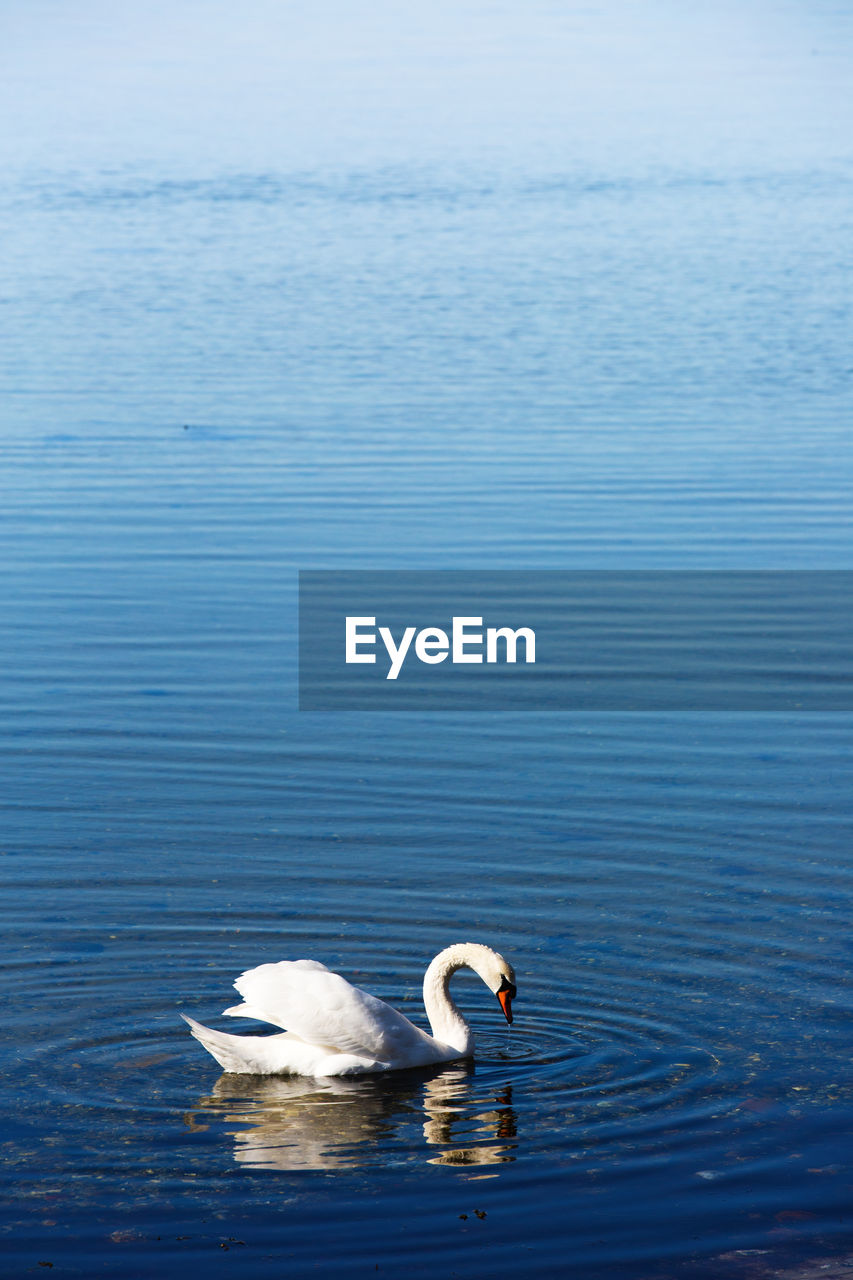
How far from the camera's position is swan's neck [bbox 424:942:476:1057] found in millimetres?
10125

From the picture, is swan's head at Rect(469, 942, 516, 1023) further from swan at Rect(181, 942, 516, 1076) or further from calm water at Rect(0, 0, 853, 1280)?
calm water at Rect(0, 0, 853, 1280)

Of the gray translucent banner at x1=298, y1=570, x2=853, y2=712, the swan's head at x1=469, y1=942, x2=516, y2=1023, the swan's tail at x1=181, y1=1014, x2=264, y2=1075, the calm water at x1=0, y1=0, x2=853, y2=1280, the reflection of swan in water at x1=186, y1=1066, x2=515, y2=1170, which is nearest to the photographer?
the calm water at x1=0, y1=0, x2=853, y2=1280

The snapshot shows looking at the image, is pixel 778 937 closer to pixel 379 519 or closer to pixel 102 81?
pixel 379 519

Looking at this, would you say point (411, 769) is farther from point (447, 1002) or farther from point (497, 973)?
point (497, 973)

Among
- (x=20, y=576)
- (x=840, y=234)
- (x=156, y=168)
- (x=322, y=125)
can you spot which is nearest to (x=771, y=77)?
(x=322, y=125)

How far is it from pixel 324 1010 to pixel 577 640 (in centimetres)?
956

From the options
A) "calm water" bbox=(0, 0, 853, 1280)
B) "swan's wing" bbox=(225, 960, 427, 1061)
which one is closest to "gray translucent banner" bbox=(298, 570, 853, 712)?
"calm water" bbox=(0, 0, 853, 1280)

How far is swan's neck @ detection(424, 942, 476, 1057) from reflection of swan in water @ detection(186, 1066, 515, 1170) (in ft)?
0.53

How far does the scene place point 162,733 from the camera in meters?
15.9

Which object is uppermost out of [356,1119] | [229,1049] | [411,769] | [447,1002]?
[411,769]

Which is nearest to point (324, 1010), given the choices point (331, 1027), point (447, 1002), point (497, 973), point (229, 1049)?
point (331, 1027)

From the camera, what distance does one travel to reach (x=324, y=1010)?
9.76 meters

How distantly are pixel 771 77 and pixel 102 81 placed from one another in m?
33.0

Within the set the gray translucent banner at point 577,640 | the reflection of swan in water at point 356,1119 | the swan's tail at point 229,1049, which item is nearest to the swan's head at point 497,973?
the reflection of swan in water at point 356,1119
